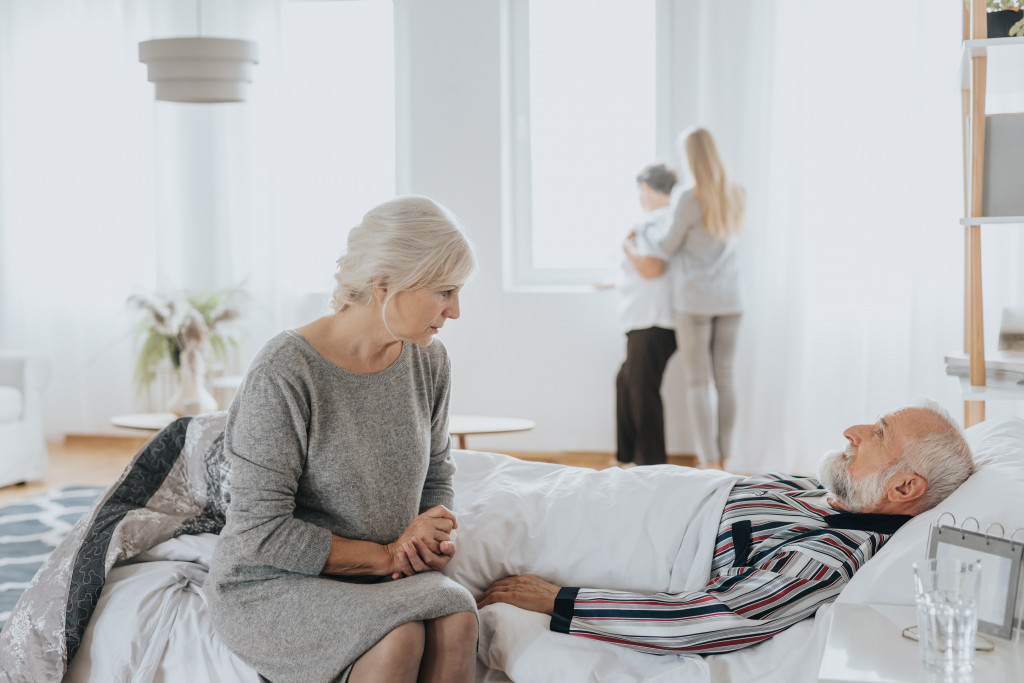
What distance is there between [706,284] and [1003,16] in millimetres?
2150

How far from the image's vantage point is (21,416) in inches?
169

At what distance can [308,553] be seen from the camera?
1.55 metres

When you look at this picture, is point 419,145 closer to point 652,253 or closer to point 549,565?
point 652,253

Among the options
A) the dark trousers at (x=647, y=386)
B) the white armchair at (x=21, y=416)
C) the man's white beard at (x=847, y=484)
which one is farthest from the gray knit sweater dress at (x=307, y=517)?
the white armchair at (x=21, y=416)

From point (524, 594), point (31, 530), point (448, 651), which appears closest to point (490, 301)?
point (31, 530)

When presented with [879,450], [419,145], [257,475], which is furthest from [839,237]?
[257,475]

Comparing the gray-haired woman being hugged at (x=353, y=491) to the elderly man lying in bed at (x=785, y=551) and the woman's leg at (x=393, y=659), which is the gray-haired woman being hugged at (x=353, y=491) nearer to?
the woman's leg at (x=393, y=659)

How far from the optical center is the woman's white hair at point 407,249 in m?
1.58

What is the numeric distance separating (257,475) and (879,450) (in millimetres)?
1068

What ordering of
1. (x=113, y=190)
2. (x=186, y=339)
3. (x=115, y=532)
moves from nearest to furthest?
1. (x=115, y=532)
2. (x=186, y=339)
3. (x=113, y=190)

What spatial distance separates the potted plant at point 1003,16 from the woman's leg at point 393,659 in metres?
1.83

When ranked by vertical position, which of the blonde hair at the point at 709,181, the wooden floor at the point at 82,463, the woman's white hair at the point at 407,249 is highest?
the blonde hair at the point at 709,181

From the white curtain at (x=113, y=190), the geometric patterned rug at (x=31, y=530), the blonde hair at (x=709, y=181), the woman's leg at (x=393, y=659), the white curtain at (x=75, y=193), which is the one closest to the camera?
the woman's leg at (x=393, y=659)

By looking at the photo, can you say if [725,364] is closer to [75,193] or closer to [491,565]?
[491,565]
